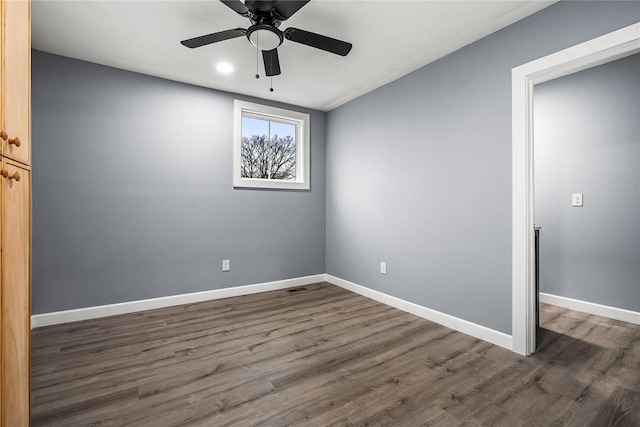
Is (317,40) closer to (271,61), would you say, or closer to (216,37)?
(271,61)

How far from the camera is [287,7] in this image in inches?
70.2

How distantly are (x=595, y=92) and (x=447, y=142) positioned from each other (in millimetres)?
1704

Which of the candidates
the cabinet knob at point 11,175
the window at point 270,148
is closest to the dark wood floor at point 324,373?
the cabinet knob at point 11,175

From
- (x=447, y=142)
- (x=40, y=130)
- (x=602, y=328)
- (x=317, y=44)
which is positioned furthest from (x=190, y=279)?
(x=602, y=328)

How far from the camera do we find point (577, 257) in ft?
10.1

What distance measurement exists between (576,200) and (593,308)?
42.9 inches


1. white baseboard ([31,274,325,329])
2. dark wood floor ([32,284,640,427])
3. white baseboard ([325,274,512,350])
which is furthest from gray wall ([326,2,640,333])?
white baseboard ([31,274,325,329])

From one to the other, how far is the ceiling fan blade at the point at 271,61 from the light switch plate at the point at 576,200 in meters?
3.24

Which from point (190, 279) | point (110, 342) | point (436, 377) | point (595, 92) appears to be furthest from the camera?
point (190, 279)

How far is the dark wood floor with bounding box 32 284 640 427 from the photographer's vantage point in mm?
1544

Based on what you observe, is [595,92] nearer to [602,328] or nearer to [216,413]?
[602,328]

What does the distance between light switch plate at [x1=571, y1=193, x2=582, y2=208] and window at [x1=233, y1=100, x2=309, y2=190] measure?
9.97 feet

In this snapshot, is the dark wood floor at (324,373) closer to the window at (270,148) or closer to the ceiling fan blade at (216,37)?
the window at (270,148)

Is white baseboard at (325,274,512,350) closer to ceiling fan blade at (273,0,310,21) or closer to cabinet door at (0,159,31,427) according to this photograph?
ceiling fan blade at (273,0,310,21)
